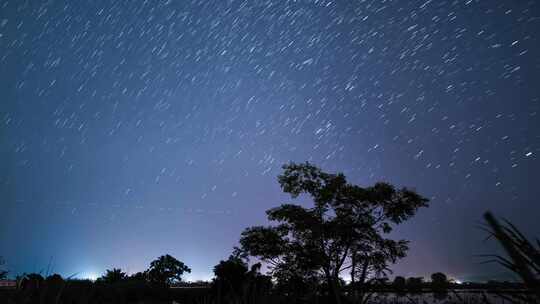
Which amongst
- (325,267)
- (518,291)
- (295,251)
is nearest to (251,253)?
(295,251)

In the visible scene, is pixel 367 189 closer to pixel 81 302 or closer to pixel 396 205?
pixel 396 205

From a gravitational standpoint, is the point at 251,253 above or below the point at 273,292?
above

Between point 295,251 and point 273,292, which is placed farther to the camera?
point 295,251

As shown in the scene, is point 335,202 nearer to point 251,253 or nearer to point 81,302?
point 251,253

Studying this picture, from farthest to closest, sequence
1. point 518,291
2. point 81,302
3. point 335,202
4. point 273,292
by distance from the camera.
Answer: point 335,202 < point 273,292 < point 81,302 < point 518,291

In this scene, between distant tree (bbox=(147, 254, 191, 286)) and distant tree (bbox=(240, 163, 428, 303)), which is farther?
Result: distant tree (bbox=(147, 254, 191, 286))

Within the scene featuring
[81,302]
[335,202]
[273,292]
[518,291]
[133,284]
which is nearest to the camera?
[518,291]

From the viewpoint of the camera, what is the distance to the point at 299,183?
21719 millimetres

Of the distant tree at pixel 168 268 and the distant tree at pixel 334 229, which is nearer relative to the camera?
the distant tree at pixel 334 229

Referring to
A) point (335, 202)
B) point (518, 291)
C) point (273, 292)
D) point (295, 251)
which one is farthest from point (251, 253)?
point (518, 291)

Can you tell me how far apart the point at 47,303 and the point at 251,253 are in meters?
19.8

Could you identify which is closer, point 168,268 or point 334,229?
point 334,229

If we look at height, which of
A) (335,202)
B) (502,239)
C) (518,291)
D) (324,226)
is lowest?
(518,291)

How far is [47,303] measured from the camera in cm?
186
